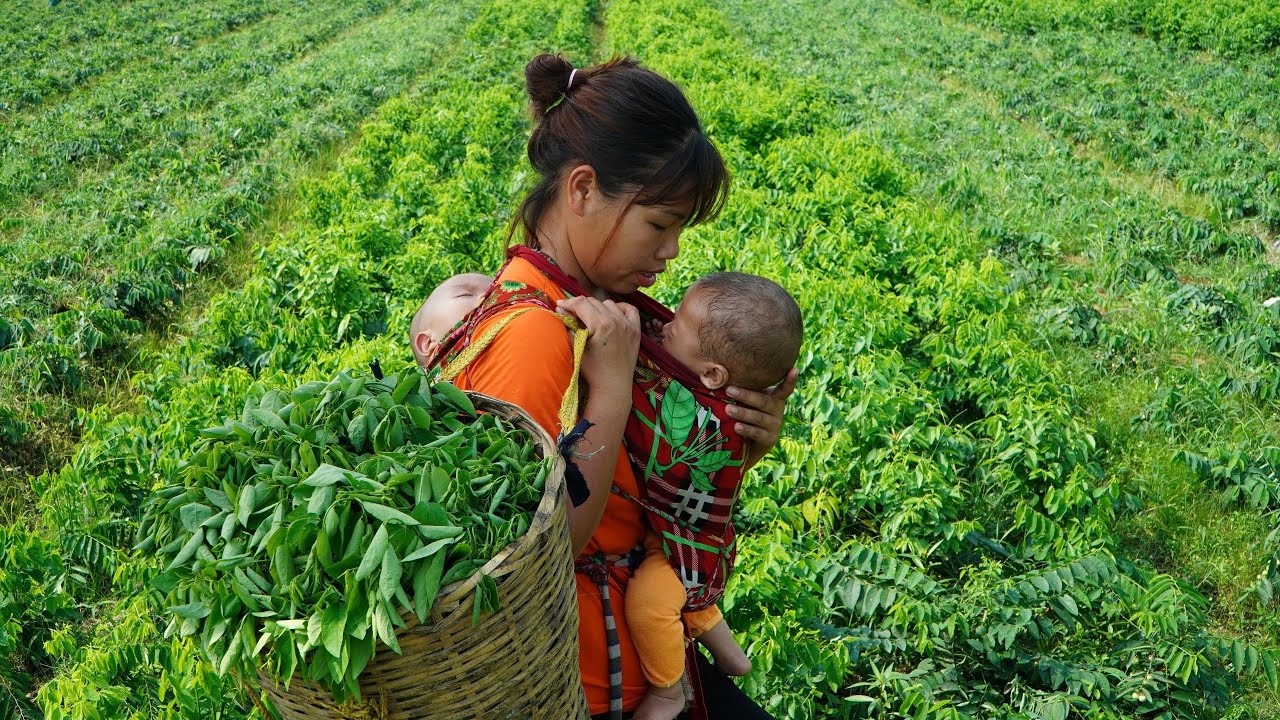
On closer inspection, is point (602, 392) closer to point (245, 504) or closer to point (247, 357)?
point (245, 504)

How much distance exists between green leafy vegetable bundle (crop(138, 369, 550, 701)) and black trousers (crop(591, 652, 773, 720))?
1.12 m

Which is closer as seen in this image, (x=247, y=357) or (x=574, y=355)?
(x=574, y=355)

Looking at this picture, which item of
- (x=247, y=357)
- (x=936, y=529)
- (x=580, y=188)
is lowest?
(x=247, y=357)

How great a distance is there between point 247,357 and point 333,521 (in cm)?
525

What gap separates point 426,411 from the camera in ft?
5.23

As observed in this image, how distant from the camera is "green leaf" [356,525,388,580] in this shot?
51.9 inches

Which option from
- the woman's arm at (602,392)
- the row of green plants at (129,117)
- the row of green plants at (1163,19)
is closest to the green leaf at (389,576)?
the woman's arm at (602,392)

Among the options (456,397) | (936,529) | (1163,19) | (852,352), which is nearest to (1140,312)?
(852,352)

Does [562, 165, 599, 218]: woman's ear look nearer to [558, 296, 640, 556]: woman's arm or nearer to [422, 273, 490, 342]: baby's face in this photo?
[558, 296, 640, 556]: woman's arm

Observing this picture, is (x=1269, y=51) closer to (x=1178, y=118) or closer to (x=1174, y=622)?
(x=1178, y=118)

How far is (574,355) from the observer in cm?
177

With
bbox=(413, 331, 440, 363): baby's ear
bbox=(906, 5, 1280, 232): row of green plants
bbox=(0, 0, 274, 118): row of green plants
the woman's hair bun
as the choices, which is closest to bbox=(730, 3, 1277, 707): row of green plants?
bbox=(906, 5, 1280, 232): row of green plants

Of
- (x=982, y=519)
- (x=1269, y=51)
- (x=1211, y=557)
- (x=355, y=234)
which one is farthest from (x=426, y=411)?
(x=1269, y=51)

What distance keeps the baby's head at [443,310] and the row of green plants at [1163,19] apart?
20.0 m
